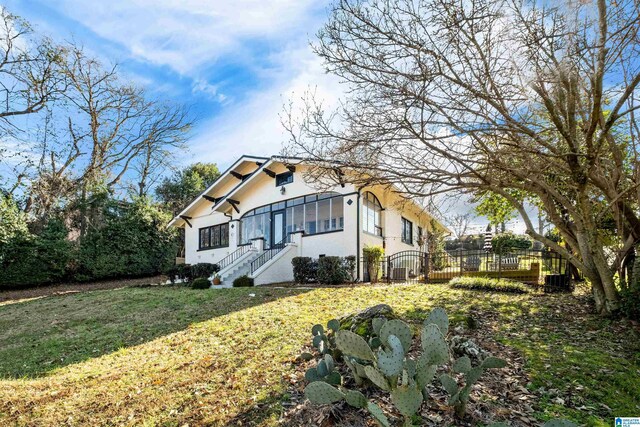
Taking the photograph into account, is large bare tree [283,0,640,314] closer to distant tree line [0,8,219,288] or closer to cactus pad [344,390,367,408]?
cactus pad [344,390,367,408]

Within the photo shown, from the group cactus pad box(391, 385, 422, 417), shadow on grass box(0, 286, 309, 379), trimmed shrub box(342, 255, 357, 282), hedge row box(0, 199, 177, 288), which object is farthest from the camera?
hedge row box(0, 199, 177, 288)

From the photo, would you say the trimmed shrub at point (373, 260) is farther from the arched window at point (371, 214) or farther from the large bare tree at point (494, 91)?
the large bare tree at point (494, 91)

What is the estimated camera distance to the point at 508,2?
545 cm

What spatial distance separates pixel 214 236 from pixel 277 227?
19.8 ft

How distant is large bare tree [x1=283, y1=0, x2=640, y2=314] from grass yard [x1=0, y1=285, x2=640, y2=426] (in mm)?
2049

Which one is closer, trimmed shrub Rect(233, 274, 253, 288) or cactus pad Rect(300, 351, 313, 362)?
cactus pad Rect(300, 351, 313, 362)

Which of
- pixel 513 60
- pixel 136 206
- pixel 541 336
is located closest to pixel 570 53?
pixel 513 60

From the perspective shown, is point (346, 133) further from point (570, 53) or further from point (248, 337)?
point (248, 337)

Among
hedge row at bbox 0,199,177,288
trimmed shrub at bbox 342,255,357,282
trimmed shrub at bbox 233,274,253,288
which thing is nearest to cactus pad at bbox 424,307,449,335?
trimmed shrub at bbox 342,255,357,282

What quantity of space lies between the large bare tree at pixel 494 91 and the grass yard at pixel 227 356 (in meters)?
2.05

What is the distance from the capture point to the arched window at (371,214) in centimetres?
1566

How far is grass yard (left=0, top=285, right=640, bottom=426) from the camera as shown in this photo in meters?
3.81

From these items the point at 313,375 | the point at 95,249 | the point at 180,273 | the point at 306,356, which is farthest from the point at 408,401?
the point at 95,249

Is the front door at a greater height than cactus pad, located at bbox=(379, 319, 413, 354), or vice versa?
the front door
